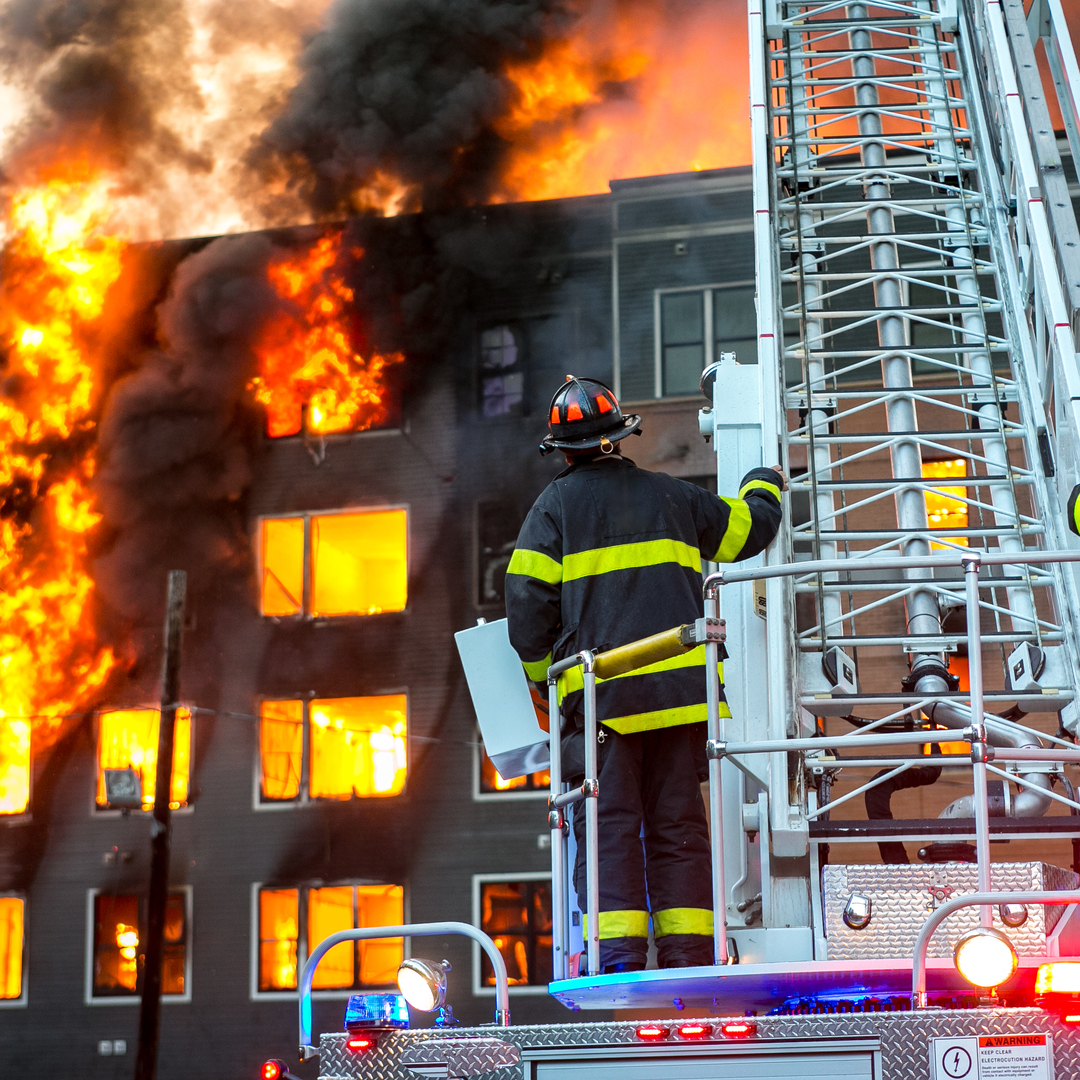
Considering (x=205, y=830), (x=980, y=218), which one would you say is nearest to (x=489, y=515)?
(x=205, y=830)

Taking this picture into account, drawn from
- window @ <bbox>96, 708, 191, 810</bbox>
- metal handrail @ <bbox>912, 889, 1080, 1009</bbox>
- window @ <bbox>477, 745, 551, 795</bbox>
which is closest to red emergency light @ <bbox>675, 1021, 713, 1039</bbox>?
metal handrail @ <bbox>912, 889, 1080, 1009</bbox>

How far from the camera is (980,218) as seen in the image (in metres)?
6.83

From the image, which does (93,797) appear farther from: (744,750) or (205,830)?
(744,750)

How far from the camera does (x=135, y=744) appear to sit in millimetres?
20203

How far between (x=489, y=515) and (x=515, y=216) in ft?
14.2

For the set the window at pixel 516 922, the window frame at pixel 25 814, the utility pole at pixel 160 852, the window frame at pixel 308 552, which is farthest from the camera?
the window frame at pixel 25 814

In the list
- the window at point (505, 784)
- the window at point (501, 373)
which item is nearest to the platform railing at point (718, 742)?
the window at point (505, 784)

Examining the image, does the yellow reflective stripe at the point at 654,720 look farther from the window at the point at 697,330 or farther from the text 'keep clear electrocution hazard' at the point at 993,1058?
the window at the point at 697,330

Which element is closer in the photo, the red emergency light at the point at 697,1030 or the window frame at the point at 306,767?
the red emergency light at the point at 697,1030

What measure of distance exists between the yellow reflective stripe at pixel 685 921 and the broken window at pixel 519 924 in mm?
13805

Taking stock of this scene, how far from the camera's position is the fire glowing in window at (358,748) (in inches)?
755

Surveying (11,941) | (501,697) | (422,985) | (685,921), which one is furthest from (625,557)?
(11,941)

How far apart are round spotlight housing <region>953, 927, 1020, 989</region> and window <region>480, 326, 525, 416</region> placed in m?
17.0

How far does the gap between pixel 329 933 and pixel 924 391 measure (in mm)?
14411
